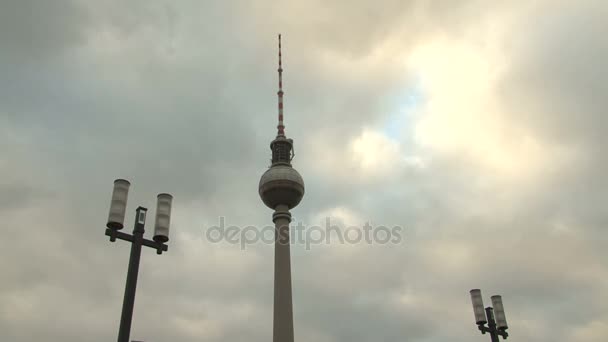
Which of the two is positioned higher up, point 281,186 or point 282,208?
point 281,186

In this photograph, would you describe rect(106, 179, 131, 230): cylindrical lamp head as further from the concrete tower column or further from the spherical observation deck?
the spherical observation deck

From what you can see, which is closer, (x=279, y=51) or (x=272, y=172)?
(x=272, y=172)

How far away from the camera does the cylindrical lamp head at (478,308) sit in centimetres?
2370

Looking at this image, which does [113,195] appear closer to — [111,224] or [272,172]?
[111,224]

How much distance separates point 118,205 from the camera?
554 inches

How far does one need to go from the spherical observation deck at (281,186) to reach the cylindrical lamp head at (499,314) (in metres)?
39.6

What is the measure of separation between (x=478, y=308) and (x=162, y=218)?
1551 centimetres

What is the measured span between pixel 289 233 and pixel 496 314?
40.0m

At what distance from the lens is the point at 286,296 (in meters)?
58.4

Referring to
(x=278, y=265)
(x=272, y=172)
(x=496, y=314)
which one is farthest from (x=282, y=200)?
(x=496, y=314)

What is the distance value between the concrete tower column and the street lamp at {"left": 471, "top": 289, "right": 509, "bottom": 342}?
3490cm

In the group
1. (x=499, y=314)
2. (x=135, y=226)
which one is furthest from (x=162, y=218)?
(x=499, y=314)

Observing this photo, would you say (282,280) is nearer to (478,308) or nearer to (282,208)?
(282,208)

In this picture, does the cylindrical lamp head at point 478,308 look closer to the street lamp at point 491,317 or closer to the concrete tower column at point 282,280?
the street lamp at point 491,317
